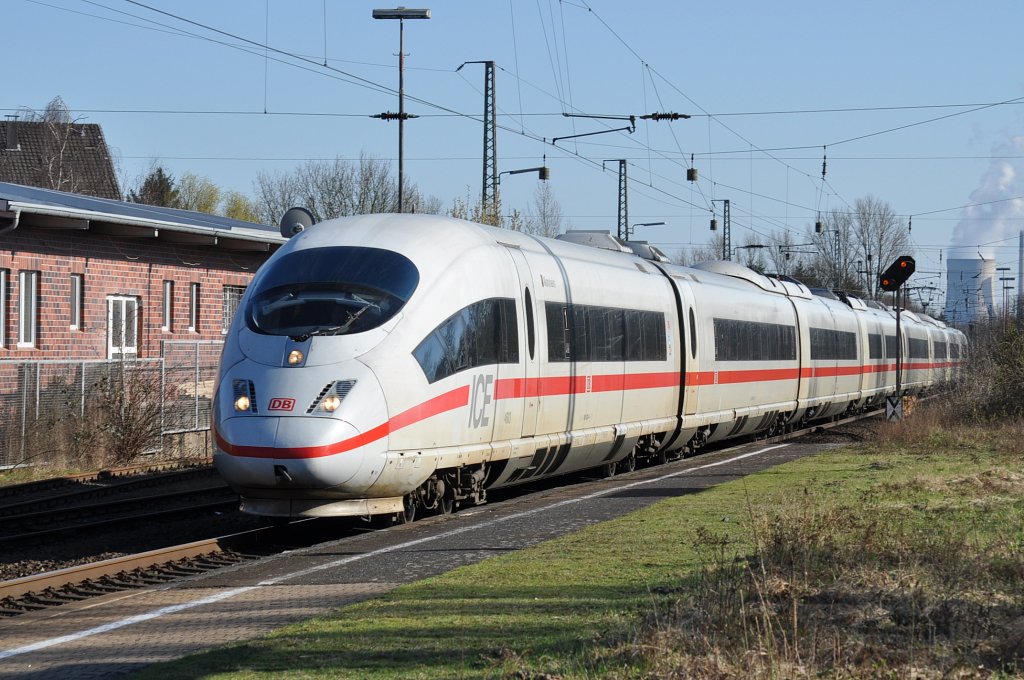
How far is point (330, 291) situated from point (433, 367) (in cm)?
127

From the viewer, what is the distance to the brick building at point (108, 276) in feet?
76.2

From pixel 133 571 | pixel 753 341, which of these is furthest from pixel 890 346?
pixel 133 571

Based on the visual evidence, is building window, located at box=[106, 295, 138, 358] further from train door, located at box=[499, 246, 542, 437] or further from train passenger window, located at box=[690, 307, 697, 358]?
train door, located at box=[499, 246, 542, 437]

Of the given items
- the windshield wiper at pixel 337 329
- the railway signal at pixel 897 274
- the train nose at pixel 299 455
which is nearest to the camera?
the train nose at pixel 299 455

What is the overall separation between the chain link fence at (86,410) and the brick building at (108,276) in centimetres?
159

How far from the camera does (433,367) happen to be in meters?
12.7

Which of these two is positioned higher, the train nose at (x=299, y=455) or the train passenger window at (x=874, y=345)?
the train passenger window at (x=874, y=345)

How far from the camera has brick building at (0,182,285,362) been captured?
23219mm

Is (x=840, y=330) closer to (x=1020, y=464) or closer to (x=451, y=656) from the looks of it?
(x=1020, y=464)

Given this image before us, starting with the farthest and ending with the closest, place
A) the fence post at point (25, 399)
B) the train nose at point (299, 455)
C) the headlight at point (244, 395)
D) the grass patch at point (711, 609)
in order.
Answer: the fence post at point (25, 399) < the headlight at point (244, 395) < the train nose at point (299, 455) < the grass patch at point (711, 609)

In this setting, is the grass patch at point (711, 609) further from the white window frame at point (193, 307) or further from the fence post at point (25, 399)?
the white window frame at point (193, 307)

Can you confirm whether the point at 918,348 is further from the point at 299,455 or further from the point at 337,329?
the point at 299,455

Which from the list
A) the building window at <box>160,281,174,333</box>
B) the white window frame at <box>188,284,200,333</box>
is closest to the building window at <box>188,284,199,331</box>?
the white window frame at <box>188,284,200,333</box>

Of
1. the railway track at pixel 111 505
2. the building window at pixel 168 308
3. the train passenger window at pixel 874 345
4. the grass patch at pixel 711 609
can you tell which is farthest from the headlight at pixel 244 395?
the train passenger window at pixel 874 345
